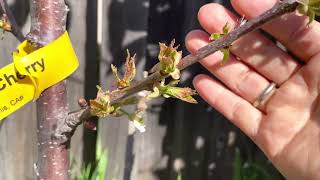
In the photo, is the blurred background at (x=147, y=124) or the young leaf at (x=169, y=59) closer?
the young leaf at (x=169, y=59)

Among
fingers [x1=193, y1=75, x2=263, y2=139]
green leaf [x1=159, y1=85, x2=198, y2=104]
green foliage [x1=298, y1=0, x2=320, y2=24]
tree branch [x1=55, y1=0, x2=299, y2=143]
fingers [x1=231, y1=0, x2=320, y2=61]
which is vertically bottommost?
fingers [x1=193, y1=75, x2=263, y2=139]

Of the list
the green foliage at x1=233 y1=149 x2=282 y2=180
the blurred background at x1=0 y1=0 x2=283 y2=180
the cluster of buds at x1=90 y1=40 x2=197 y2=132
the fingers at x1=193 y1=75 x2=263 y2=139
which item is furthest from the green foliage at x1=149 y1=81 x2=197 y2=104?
the green foliage at x1=233 y1=149 x2=282 y2=180

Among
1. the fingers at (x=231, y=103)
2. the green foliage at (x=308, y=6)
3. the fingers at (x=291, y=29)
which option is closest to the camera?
the green foliage at (x=308, y=6)

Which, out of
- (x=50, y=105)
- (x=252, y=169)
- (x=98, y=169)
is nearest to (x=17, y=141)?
(x=98, y=169)

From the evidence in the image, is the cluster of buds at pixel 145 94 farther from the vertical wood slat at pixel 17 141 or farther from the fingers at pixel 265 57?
the vertical wood slat at pixel 17 141

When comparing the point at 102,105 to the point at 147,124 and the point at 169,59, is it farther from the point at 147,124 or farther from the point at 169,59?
the point at 147,124

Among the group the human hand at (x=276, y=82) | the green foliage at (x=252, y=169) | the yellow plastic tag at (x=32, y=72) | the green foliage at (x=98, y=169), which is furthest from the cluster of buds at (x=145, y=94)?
the green foliage at (x=252, y=169)

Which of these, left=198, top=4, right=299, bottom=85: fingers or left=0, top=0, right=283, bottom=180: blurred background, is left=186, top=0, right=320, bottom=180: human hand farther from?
left=0, top=0, right=283, bottom=180: blurred background
